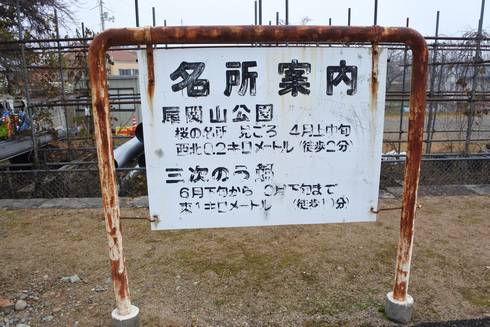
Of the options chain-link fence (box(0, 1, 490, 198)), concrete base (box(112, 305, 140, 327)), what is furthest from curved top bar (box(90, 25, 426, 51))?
chain-link fence (box(0, 1, 490, 198))

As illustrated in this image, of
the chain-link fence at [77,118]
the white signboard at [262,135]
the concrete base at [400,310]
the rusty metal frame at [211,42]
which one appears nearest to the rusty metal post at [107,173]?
the rusty metal frame at [211,42]

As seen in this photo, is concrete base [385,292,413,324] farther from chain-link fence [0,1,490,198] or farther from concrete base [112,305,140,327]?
chain-link fence [0,1,490,198]

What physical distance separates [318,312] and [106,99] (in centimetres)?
188

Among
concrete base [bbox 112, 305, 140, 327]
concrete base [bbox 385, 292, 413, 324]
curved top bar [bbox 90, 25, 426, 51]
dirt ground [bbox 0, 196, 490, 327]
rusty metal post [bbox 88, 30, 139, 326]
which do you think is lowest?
dirt ground [bbox 0, 196, 490, 327]

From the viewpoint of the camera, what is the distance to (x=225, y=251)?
11.4 ft

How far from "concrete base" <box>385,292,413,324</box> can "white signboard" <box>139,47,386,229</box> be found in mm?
572

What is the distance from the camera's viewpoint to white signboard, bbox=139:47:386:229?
2.14 m

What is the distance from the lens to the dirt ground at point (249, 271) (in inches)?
102

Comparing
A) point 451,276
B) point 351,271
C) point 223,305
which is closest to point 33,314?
point 223,305

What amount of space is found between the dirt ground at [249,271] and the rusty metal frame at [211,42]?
60cm

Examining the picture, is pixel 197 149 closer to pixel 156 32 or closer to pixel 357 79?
pixel 156 32

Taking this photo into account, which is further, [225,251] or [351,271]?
[225,251]

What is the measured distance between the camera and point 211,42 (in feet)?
6.84

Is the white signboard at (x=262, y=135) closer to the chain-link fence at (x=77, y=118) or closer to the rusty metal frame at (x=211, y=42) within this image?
the rusty metal frame at (x=211, y=42)
